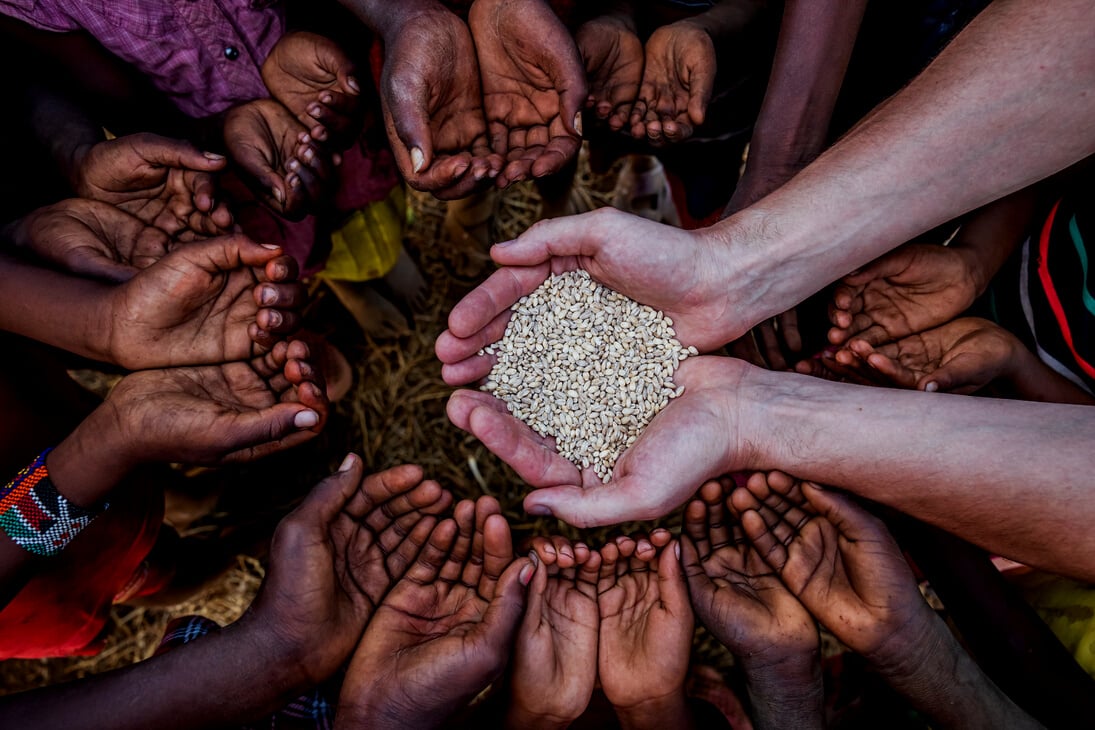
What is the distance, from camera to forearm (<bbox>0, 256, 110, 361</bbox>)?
1.70 meters

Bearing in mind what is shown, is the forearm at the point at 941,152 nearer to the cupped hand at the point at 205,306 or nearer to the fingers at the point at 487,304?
the fingers at the point at 487,304

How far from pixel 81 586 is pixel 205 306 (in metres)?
0.98

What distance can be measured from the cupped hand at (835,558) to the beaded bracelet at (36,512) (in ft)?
5.93

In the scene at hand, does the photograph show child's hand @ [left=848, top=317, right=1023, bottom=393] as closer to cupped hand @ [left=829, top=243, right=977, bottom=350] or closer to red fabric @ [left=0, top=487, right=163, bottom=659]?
cupped hand @ [left=829, top=243, right=977, bottom=350]

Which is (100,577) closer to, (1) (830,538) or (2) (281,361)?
(2) (281,361)

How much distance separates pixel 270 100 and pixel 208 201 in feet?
1.53

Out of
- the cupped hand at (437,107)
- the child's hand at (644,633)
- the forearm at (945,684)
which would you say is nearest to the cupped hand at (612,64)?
the cupped hand at (437,107)

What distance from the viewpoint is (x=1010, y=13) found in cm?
164

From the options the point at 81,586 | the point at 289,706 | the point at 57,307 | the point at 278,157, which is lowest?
the point at 289,706

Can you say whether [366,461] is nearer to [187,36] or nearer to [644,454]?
[644,454]

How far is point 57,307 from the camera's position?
1.71 m

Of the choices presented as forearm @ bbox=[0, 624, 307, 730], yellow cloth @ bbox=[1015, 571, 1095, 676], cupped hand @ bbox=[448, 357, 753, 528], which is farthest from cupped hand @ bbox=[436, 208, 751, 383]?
yellow cloth @ bbox=[1015, 571, 1095, 676]

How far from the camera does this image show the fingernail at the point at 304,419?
1621 mm

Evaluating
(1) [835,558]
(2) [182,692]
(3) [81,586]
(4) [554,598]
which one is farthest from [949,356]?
(3) [81,586]
